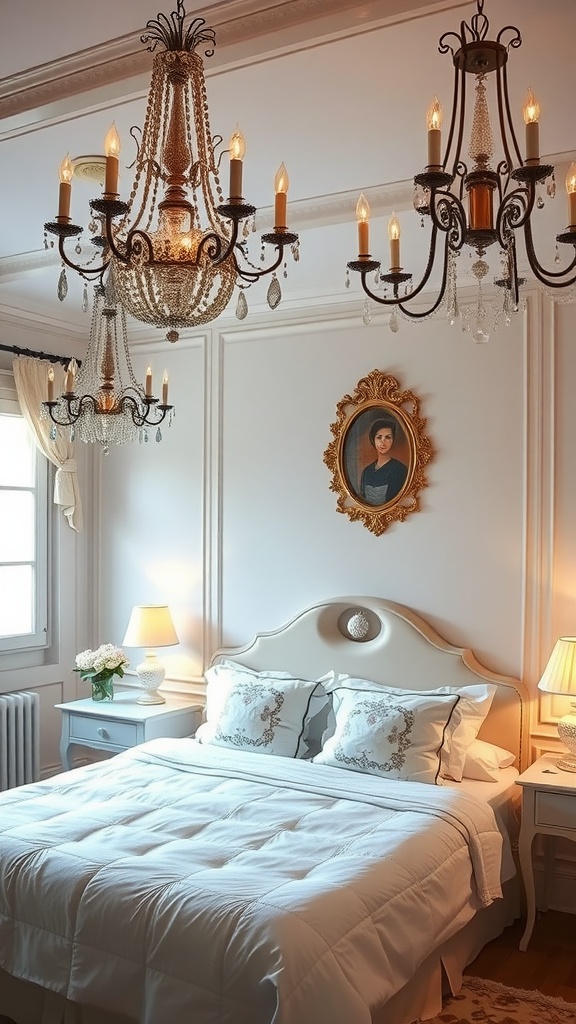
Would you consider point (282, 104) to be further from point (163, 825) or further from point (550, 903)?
point (550, 903)

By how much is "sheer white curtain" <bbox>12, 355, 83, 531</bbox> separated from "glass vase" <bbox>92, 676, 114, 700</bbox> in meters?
0.97

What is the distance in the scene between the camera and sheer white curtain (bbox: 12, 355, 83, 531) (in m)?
4.93

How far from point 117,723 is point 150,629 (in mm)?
531

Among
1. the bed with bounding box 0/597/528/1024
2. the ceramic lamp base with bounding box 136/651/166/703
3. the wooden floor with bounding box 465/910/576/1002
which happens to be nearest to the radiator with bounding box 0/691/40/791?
the ceramic lamp base with bounding box 136/651/166/703

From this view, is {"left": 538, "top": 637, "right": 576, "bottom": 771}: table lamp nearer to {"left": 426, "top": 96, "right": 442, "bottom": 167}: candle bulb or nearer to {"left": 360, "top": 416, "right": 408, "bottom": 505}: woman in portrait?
{"left": 360, "top": 416, "right": 408, "bottom": 505}: woman in portrait

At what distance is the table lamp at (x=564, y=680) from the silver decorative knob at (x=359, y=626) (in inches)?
38.0

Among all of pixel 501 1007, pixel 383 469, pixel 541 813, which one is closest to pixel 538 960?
pixel 501 1007

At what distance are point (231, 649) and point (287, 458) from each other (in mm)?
1105

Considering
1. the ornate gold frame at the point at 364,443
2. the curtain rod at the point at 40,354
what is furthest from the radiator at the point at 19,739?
the ornate gold frame at the point at 364,443

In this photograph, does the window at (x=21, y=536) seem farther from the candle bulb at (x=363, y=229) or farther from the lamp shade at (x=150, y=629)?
the candle bulb at (x=363, y=229)

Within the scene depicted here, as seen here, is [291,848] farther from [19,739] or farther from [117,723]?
[19,739]

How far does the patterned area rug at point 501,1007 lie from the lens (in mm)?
2959

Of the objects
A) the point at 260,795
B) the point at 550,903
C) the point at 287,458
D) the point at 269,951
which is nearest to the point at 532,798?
the point at 550,903

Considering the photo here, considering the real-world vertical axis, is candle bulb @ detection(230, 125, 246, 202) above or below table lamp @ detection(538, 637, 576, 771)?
above
